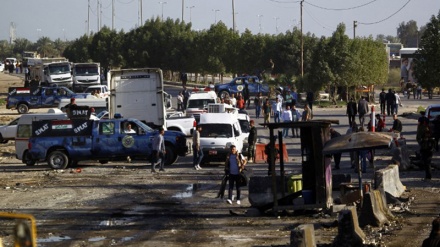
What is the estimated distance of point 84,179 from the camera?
2828 cm

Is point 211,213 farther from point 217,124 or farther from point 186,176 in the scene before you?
point 217,124

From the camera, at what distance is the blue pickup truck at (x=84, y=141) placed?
31.1 meters

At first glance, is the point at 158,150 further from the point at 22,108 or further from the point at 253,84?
the point at 253,84

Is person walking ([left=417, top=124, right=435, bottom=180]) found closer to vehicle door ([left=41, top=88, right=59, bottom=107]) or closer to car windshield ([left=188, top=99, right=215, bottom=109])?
car windshield ([left=188, top=99, right=215, bottom=109])

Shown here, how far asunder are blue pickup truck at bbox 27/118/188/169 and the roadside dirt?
72cm

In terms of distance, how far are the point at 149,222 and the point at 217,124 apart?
42.3ft

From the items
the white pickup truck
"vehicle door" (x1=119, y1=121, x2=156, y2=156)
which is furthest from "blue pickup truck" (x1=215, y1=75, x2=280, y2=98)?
"vehicle door" (x1=119, y1=121, x2=156, y2=156)

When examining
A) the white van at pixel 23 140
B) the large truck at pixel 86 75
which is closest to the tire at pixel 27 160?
the white van at pixel 23 140

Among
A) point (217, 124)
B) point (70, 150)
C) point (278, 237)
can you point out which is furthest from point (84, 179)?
point (278, 237)

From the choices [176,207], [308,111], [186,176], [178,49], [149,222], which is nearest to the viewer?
[149,222]

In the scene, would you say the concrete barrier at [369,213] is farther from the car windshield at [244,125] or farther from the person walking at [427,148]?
the car windshield at [244,125]

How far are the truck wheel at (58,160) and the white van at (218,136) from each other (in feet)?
15.8

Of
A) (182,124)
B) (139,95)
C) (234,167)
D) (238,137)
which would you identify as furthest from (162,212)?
(182,124)

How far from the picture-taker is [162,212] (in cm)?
2078
